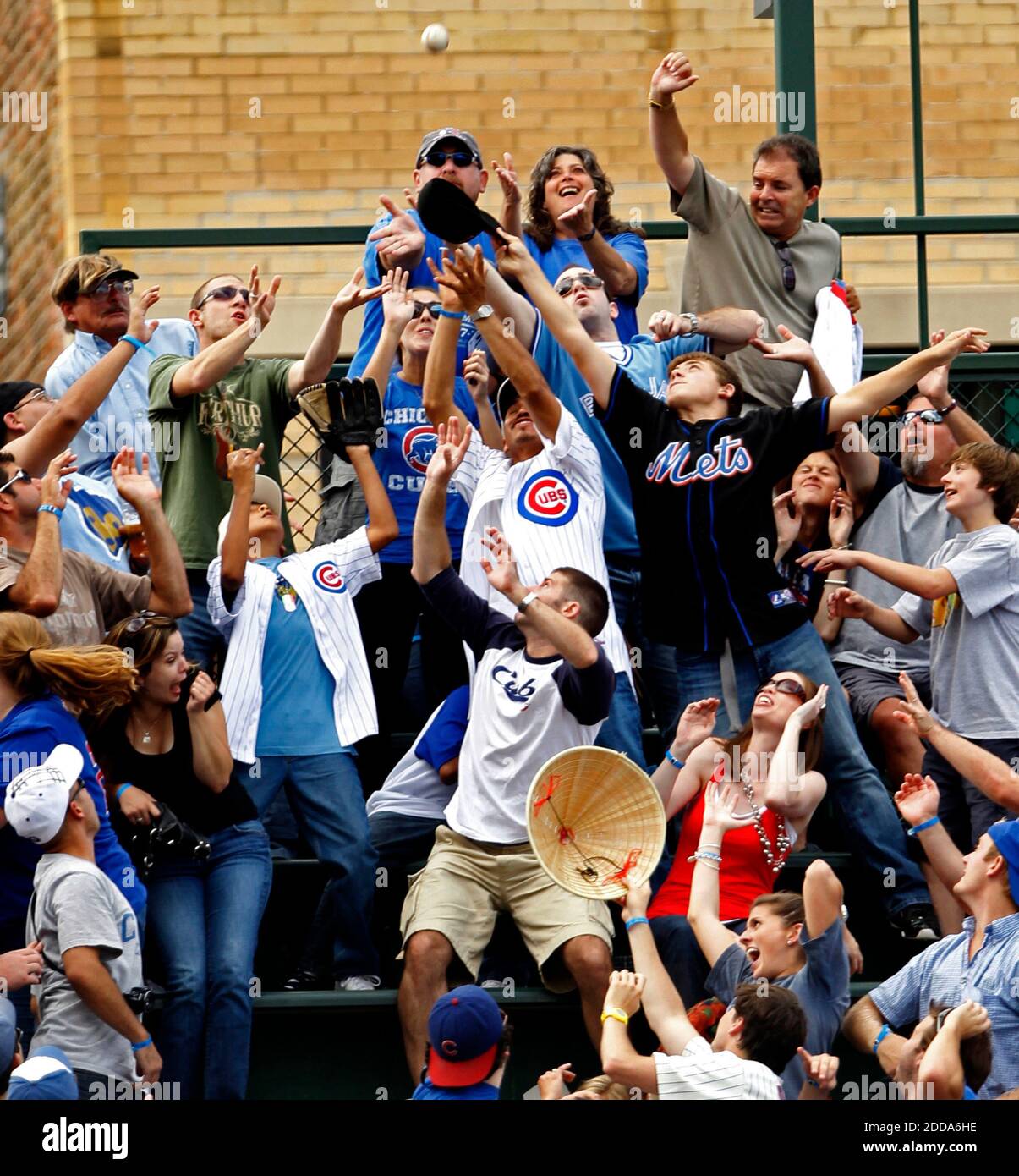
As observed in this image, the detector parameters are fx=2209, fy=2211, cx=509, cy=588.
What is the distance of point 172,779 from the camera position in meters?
7.24

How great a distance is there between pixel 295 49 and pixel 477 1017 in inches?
369

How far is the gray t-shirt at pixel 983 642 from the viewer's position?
25.0 ft

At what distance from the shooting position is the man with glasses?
28.2ft

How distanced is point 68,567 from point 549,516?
1658mm

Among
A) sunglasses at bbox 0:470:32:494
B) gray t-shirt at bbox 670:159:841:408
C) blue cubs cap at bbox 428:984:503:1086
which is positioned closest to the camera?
blue cubs cap at bbox 428:984:503:1086

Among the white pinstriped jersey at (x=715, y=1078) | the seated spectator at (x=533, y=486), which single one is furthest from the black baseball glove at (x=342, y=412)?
the white pinstriped jersey at (x=715, y=1078)

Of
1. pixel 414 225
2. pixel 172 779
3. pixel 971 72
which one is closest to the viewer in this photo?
pixel 172 779

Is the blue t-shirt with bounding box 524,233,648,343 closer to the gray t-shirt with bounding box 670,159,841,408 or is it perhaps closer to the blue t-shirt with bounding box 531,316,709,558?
the gray t-shirt with bounding box 670,159,841,408

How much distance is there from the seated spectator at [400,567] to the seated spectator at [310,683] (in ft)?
0.76

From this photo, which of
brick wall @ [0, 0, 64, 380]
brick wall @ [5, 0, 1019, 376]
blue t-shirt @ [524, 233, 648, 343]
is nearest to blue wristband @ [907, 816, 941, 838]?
blue t-shirt @ [524, 233, 648, 343]

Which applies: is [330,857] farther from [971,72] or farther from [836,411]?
[971,72]

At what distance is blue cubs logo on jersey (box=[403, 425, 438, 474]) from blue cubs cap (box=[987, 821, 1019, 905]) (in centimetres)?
279

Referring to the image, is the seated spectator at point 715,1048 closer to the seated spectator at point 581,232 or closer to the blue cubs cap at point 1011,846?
the blue cubs cap at point 1011,846
